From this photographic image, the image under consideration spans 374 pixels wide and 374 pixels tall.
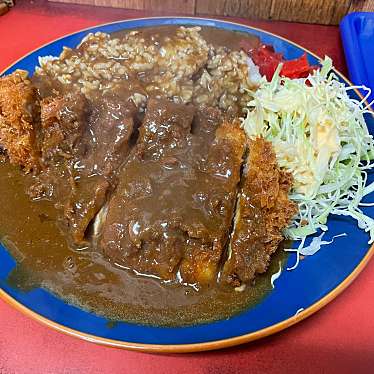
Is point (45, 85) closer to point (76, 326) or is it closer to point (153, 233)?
point (153, 233)

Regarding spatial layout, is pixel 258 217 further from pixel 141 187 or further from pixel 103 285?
pixel 103 285

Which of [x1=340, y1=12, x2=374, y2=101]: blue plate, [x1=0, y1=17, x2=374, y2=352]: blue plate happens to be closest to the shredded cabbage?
[x1=0, y1=17, x2=374, y2=352]: blue plate

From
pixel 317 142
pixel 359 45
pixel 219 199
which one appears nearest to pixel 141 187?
pixel 219 199

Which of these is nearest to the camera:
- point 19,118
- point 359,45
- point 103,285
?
point 103,285

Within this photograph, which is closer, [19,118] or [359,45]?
[19,118]

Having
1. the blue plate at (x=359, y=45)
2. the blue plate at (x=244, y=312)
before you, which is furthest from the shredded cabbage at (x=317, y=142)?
the blue plate at (x=359, y=45)

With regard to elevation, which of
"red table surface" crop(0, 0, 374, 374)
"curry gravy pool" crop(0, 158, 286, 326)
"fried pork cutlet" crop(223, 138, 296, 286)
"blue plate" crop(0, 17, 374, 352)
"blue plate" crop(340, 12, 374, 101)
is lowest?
"red table surface" crop(0, 0, 374, 374)

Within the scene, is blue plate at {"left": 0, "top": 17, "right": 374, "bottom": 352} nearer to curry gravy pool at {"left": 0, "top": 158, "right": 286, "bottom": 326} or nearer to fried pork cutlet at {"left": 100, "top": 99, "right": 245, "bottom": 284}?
curry gravy pool at {"left": 0, "top": 158, "right": 286, "bottom": 326}

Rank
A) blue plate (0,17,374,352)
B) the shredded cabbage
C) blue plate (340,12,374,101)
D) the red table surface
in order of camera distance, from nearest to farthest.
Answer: blue plate (0,17,374,352) < the red table surface < the shredded cabbage < blue plate (340,12,374,101)
